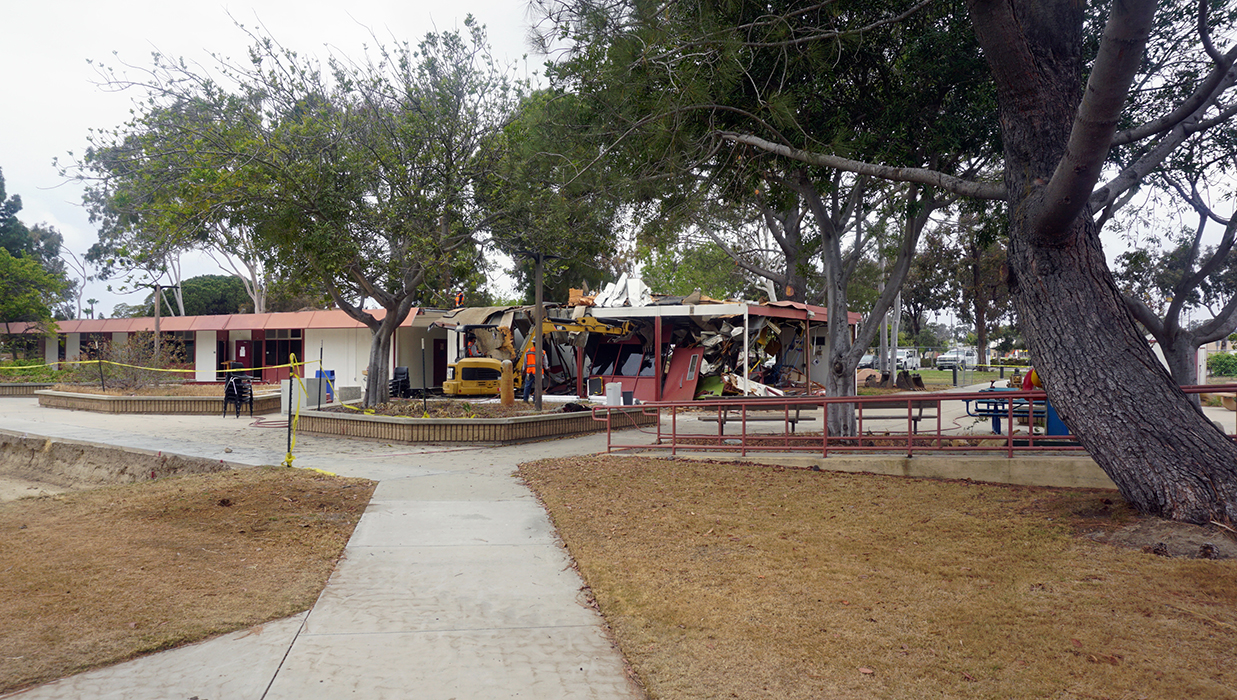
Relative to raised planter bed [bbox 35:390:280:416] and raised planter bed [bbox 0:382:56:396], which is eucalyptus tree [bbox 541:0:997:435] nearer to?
raised planter bed [bbox 35:390:280:416]

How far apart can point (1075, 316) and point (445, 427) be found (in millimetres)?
10571

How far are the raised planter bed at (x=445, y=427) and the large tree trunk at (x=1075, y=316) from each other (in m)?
7.60

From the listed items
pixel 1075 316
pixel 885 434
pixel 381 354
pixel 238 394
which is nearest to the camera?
pixel 1075 316

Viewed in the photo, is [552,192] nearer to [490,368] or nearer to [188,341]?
[490,368]

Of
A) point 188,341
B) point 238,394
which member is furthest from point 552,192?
point 188,341

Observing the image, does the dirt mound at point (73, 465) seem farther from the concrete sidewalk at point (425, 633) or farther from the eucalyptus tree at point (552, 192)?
the eucalyptus tree at point (552, 192)

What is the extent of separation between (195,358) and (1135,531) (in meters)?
38.4

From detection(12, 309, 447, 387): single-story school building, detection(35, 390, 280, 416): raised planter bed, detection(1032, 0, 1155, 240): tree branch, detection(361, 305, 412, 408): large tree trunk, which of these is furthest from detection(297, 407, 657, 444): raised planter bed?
detection(12, 309, 447, 387): single-story school building

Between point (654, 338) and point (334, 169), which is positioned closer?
point (334, 169)

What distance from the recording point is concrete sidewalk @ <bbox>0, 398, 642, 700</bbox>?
3604 mm

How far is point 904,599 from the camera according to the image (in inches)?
188

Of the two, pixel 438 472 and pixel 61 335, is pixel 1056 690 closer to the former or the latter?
pixel 438 472

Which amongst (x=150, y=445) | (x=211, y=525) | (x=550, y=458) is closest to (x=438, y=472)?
(x=550, y=458)

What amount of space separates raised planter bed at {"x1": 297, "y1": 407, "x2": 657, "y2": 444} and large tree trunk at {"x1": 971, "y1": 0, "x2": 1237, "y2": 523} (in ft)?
24.9
